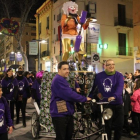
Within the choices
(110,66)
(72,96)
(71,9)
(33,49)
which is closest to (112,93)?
(110,66)

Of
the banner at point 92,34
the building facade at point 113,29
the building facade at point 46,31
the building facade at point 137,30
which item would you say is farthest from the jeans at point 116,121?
the building facade at point 46,31

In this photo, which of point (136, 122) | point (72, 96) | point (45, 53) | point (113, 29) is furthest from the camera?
point (45, 53)

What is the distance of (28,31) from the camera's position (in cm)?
5259

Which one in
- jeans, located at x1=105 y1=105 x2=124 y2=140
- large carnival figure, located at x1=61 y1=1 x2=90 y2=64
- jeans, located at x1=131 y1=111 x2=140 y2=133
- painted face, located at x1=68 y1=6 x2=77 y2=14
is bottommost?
jeans, located at x1=131 y1=111 x2=140 y2=133

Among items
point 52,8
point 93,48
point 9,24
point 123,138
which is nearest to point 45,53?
point 52,8

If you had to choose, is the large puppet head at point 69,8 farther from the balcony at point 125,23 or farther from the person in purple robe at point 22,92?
the balcony at point 125,23

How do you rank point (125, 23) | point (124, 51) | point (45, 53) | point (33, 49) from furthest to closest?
point (45, 53), point (125, 23), point (124, 51), point (33, 49)

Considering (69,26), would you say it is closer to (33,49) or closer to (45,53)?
(33,49)

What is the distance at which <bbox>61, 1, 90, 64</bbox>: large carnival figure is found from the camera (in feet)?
26.8

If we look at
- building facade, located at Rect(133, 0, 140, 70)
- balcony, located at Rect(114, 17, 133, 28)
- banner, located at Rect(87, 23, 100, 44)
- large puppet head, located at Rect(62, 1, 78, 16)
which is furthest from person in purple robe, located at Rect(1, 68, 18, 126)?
balcony, located at Rect(114, 17, 133, 28)

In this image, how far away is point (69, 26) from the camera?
8.18 metres

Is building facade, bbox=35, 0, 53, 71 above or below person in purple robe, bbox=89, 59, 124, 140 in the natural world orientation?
above

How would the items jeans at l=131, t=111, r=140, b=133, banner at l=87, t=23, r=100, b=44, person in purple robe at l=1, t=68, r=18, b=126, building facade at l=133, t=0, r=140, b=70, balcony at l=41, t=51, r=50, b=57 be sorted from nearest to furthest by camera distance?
jeans at l=131, t=111, r=140, b=133
person in purple robe at l=1, t=68, r=18, b=126
banner at l=87, t=23, r=100, b=44
building facade at l=133, t=0, r=140, b=70
balcony at l=41, t=51, r=50, b=57

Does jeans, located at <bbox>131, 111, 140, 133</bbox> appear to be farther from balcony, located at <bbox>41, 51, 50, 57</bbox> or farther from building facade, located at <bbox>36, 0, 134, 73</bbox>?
balcony, located at <bbox>41, 51, 50, 57</bbox>
